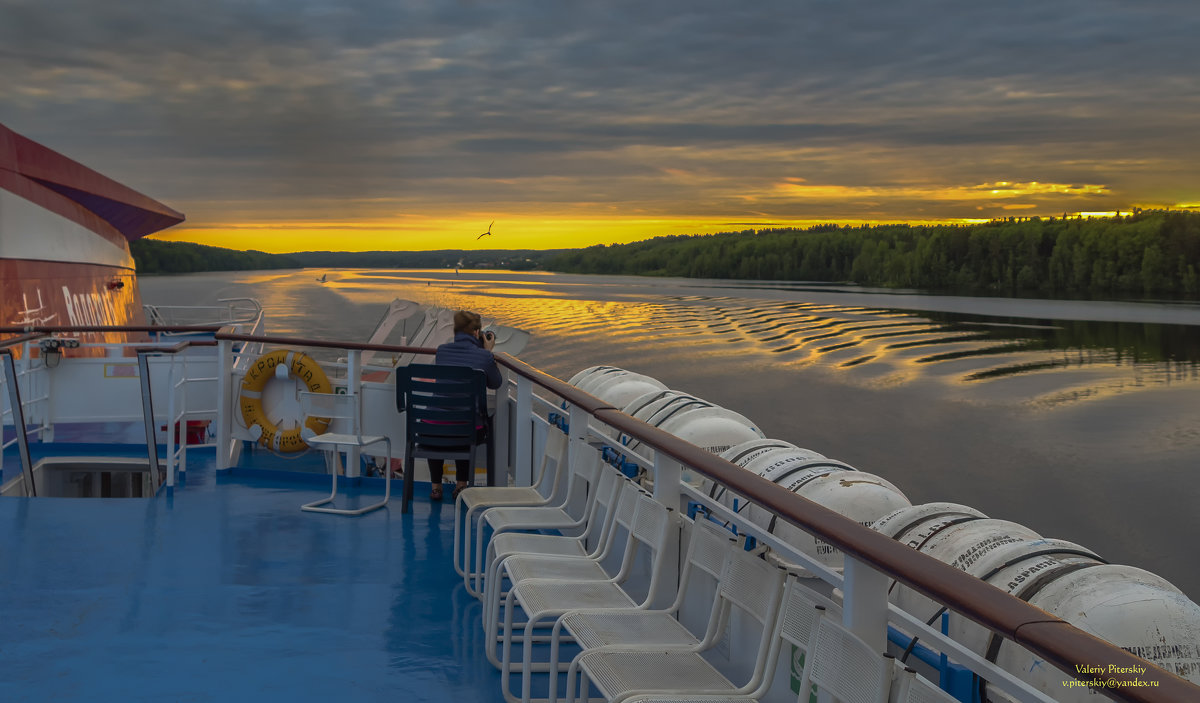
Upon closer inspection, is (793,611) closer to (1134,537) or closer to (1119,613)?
(1119,613)

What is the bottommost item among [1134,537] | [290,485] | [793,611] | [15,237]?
[1134,537]

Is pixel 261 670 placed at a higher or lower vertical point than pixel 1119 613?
lower

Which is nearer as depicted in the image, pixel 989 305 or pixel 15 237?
pixel 15 237

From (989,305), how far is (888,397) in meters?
36.9

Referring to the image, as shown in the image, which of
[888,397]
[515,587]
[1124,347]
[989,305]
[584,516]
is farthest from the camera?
[989,305]

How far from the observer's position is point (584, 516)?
326 cm

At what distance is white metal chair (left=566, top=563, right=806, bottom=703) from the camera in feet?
5.88

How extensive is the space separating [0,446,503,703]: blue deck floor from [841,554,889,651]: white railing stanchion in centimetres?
145

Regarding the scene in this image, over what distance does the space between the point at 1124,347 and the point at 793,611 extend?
46.0 m

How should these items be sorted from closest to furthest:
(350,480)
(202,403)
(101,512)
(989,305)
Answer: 1. (101,512)
2. (350,480)
3. (202,403)
4. (989,305)

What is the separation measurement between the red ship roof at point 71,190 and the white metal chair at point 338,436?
620cm

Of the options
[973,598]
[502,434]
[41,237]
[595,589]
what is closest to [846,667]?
[973,598]

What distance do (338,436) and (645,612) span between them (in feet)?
9.92

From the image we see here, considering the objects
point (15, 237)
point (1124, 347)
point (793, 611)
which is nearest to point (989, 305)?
point (1124, 347)
